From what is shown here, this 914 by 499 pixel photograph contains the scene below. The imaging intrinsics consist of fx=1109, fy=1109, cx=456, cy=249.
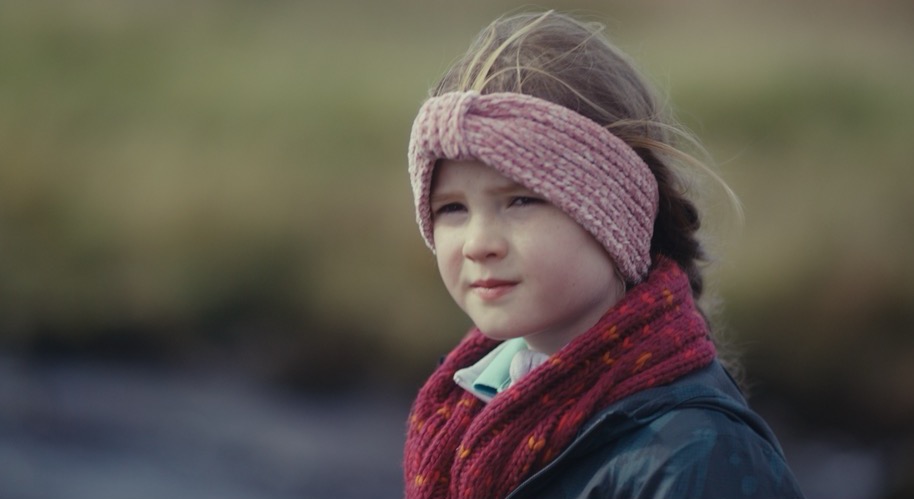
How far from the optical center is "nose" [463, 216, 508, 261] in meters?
1.54

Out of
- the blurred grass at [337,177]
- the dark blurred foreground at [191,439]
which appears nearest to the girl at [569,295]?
the blurred grass at [337,177]

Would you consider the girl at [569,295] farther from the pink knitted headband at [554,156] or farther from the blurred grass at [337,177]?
the blurred grass at [337,177]

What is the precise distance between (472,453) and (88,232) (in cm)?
308

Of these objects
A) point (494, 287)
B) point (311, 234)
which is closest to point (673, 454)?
point (494, 287)

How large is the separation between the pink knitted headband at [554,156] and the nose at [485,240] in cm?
8

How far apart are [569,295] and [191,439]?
2740mm

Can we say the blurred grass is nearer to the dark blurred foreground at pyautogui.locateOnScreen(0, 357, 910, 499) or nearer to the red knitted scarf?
the dark blurred foreground at pyautogui.locateOnScreen(0, 357, 910, 499)

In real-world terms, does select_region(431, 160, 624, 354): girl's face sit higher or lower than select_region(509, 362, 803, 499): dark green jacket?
higher

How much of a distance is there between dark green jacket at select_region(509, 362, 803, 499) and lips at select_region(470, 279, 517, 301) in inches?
8.5

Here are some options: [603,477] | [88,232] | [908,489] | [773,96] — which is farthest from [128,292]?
[603,477]

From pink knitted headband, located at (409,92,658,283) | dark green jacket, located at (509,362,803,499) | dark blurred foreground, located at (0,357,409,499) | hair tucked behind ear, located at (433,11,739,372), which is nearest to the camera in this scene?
dark green jacket, located at (509,362,803,499)

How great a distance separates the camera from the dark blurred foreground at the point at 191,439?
3891 mm

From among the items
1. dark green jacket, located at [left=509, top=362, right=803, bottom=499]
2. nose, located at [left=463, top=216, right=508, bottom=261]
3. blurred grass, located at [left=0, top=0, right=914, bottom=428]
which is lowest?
dark green jacket, located at [left=509, top=362, right=803, bottom=499]

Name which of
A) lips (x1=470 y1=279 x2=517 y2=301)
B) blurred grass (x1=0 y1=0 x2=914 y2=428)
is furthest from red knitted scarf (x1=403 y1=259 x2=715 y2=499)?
blurred grass (x1=0 y1=0 x2=914 y2=428)
